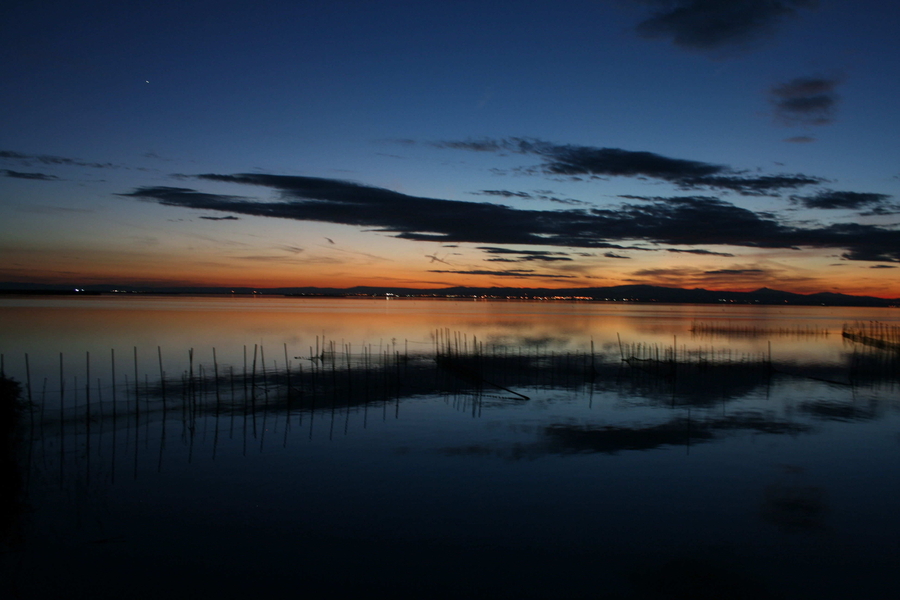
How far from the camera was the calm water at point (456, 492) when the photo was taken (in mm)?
6914

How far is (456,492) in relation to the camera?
9.54m

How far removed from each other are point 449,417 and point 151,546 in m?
8.49

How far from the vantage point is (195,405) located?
1507 centimetres

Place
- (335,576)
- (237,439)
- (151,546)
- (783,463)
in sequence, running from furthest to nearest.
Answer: (237,439)
(783,463)
(151,546)
(335,576)

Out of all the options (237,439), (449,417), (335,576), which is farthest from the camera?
(449,417)

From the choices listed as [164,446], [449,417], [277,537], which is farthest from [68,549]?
[449,417]

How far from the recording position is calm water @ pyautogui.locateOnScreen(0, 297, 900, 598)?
22.7ft

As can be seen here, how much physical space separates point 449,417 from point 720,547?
26.7 ft

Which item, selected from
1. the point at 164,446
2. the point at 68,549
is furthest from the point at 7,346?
the point at 68,549

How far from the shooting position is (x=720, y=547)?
7.71 metres

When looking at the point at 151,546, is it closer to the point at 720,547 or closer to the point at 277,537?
the point at 277,537

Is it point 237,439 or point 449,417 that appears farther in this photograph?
point 449,417

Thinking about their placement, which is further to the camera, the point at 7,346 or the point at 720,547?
the point at 7,346

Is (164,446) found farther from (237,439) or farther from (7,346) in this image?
(7,346)
